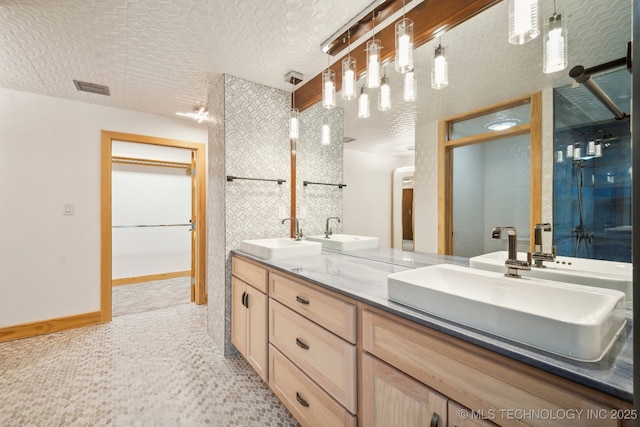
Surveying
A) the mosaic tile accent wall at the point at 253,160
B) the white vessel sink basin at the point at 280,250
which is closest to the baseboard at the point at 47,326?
the mosaic tile accent wall at the point at 253,160

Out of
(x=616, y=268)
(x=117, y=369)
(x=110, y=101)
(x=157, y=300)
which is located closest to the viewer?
(x=616, y=268)

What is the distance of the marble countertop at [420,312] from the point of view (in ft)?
1.76

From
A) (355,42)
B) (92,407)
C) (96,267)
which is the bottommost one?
(92,407)

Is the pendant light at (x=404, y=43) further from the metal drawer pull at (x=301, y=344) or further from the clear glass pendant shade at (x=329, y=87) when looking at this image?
the metal drawer pull at (x=301, y=344)

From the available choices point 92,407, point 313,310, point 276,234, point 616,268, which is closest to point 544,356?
point 616,268

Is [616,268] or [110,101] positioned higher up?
[110,101]

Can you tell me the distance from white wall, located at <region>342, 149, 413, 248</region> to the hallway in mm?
1199

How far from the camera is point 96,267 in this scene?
9.27 ft

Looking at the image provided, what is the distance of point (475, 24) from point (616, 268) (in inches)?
45.1

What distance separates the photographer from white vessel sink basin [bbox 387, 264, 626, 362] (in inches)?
23.1

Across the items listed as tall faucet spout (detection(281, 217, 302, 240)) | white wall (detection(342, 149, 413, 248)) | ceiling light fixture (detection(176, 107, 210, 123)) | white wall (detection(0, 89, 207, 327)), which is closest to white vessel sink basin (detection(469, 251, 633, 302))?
white wall (detection(342, 149, 413, 248))

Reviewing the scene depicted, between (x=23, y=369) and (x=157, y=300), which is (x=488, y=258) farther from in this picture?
(x=157, y=300)

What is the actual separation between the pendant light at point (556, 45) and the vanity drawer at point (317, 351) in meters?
1.29

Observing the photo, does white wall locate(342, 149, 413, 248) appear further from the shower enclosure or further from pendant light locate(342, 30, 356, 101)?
the shower enclosure
